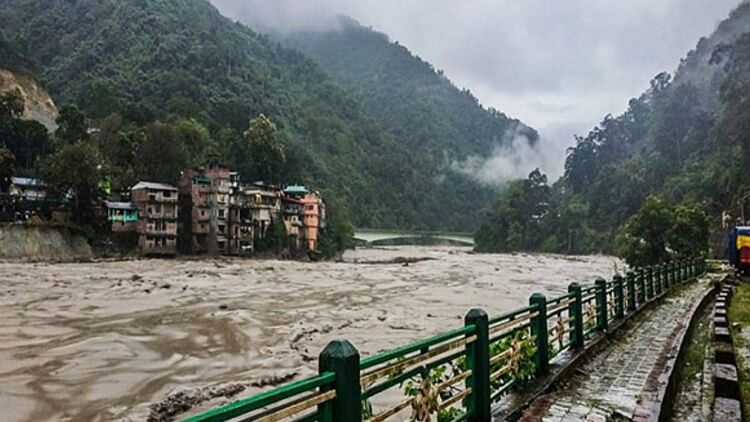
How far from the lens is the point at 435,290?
98.8 ft

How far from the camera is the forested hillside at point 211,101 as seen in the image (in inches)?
2490

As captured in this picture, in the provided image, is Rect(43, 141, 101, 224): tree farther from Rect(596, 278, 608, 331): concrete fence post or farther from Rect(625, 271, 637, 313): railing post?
Rect(596, 278, 608, 331): concrete fence post

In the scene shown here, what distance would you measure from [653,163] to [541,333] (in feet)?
289

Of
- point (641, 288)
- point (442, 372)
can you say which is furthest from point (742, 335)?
point (442, 372)

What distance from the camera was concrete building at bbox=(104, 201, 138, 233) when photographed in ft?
151

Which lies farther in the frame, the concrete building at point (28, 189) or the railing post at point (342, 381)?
the concrete building at point (28, 189)

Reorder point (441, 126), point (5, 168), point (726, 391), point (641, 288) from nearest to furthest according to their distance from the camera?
point (726, 391) → point (641, 288) → point (5, 168) → point (441, 126)

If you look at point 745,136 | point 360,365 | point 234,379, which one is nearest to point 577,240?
point 745,136

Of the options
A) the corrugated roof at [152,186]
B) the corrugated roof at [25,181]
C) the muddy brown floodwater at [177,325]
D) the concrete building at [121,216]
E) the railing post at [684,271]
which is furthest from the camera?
the corrugated roof at [152,186]

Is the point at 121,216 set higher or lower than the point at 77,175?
lower

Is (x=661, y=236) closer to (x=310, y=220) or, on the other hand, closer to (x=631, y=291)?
(x=631, y=291)

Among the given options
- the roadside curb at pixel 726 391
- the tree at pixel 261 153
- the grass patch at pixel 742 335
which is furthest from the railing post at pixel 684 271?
the tree at pixel 261 153

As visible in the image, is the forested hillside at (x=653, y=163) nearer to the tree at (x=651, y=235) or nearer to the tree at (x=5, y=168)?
the tree at (x=651, y=235)

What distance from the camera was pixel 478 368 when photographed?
188 inches
